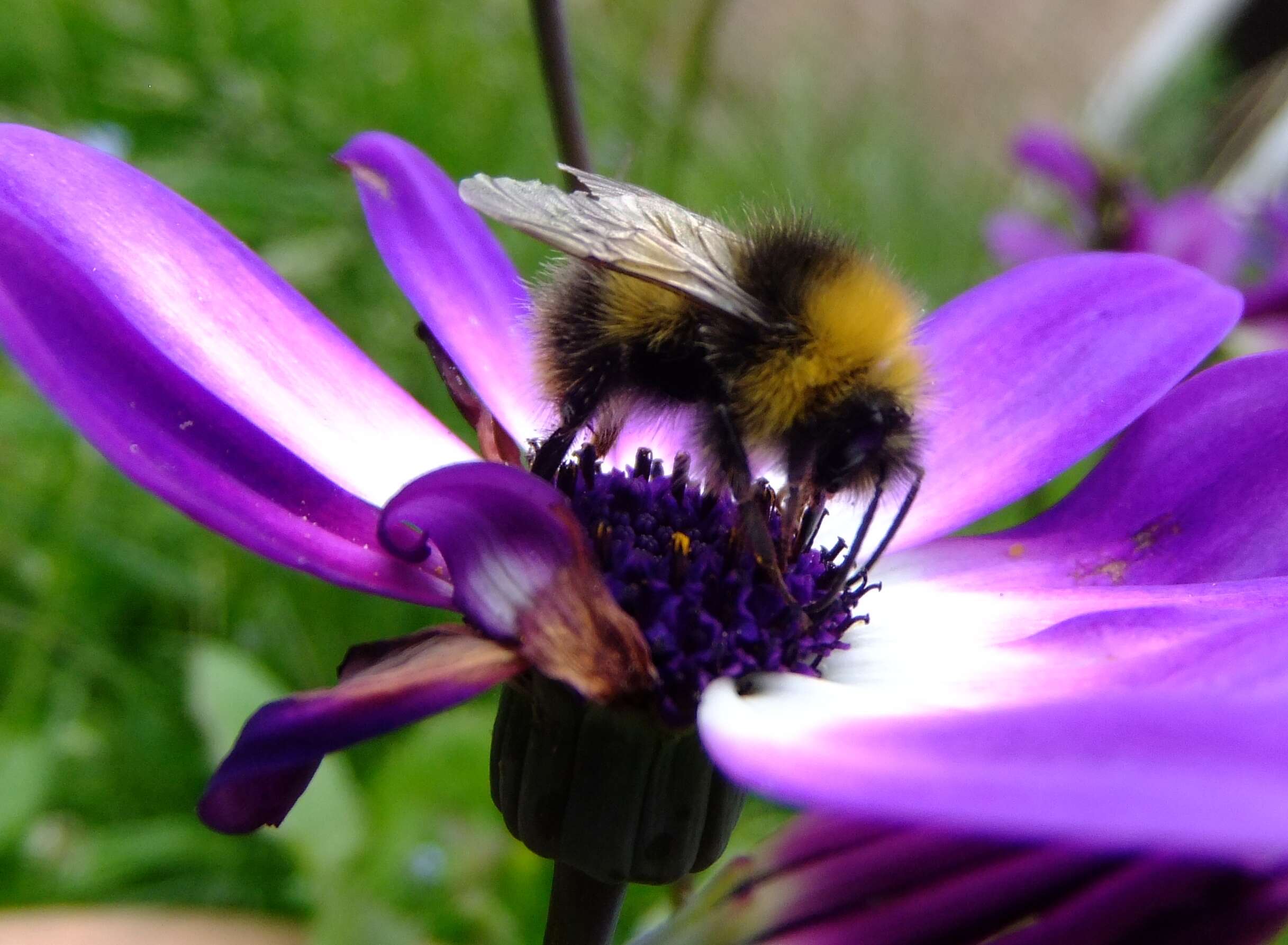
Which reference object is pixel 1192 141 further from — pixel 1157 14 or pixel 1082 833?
pixel 1157 14

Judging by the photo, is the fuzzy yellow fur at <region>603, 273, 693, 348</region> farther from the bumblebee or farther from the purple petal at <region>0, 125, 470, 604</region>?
the purple petal at <region>0, 125, 470, 604</region>

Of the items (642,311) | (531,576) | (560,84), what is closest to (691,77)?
(560,84)

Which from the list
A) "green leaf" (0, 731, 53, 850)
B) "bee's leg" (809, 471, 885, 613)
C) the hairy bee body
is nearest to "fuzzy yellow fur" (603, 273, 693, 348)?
the hairy bee body

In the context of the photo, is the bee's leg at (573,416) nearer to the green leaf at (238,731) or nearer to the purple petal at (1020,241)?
the green leaf at (238,731)

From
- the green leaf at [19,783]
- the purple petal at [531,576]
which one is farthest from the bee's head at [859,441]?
the green leaf at [19,783]

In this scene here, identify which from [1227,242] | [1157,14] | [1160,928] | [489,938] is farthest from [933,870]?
[1157,14]

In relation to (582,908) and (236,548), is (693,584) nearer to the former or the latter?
(582,908)
